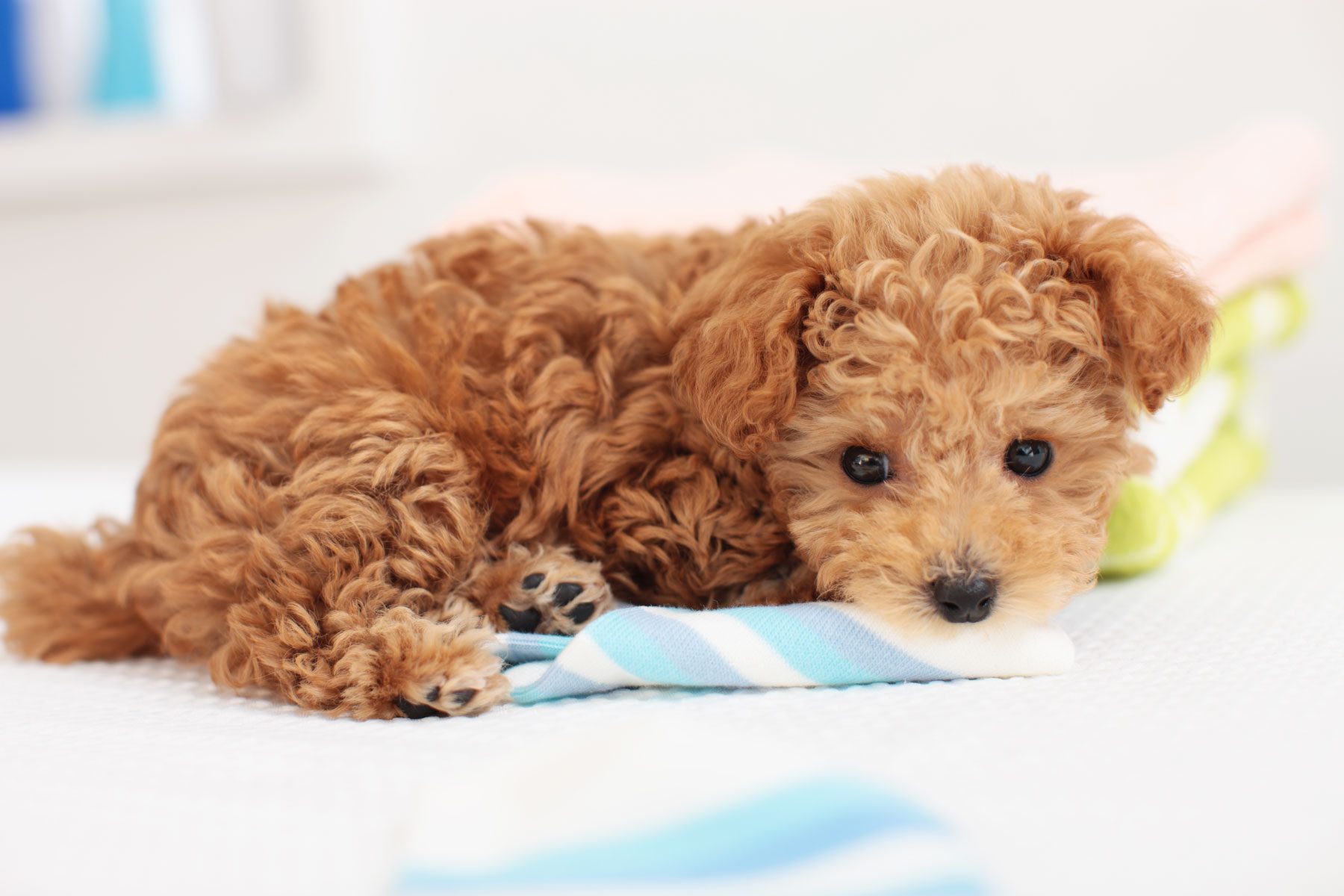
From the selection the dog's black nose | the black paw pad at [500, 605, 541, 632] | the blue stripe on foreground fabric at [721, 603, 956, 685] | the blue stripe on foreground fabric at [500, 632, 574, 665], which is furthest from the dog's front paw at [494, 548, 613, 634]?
the dog's black nose

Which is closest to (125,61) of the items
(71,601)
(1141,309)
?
(71,601)

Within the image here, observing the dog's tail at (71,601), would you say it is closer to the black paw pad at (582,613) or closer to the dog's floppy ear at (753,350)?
the black paw pad at (582,613)

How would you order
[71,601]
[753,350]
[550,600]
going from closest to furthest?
[753,350]
[550,600]
[71,601]

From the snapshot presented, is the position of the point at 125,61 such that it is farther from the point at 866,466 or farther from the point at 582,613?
the point at 866,466

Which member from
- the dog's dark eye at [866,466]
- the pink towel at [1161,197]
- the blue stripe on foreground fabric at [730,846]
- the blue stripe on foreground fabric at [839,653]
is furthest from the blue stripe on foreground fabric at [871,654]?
the pink towel at [1161,197]

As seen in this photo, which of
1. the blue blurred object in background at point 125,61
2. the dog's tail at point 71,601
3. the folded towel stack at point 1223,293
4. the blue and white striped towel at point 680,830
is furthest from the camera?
the blue blurred object in background at point 125,61

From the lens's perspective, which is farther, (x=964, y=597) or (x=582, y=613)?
(x=582, y=613)
